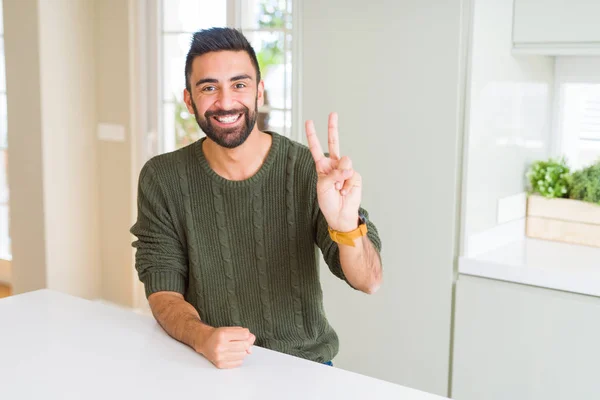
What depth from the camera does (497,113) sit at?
2701 mm

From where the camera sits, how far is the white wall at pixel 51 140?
4289mm

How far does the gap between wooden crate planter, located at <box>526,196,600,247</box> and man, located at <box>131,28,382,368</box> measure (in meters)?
1.16

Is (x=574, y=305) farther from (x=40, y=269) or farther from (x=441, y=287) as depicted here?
(x=40, y=269)

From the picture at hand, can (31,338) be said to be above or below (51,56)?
below

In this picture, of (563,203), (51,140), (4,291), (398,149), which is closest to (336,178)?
(398,149)

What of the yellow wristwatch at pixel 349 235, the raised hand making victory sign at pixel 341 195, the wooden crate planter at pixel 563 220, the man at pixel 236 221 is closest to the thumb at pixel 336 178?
the raised hand making victory sign at pixel 341 195

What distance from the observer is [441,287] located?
263cm

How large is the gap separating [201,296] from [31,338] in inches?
18.1

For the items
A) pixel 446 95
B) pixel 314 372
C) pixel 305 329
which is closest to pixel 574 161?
pixel 446 95

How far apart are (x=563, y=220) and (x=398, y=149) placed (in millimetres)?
681

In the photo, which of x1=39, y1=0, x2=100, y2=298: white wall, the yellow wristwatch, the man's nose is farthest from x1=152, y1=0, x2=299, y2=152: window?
the yellow wristwatch

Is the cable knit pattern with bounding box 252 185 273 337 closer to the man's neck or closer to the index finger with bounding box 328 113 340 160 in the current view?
the man's neck

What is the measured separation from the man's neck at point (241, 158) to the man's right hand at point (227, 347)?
1.82ft

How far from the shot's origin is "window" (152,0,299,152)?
3.94 metres
